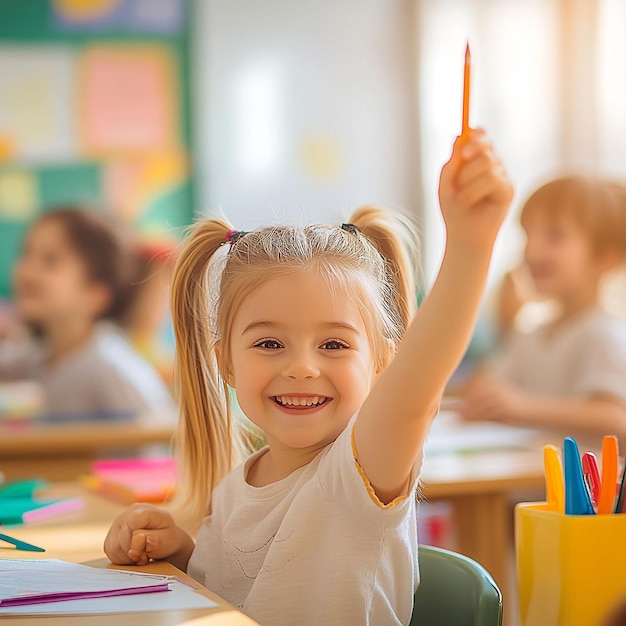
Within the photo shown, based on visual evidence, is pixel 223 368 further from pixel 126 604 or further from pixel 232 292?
pixel 126 604

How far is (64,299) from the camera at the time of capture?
2936mm

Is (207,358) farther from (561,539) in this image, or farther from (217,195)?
(217,195)

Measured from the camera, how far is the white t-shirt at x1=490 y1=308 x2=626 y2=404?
7.30 ft

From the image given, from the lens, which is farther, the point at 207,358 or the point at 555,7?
the point at 555,7

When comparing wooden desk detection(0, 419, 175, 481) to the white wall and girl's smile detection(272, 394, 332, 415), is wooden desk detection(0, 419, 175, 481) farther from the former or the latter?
the white wall

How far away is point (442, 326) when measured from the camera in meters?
0.75

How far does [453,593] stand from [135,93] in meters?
3.72

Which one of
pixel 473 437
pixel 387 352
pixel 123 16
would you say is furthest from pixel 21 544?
pixel 123 16

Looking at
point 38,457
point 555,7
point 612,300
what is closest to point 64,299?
point 38,457

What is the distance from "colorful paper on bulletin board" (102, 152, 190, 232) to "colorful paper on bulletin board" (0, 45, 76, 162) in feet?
0.68

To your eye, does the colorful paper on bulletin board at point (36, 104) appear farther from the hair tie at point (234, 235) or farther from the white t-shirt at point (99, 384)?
the hair tie at point (234, 235)

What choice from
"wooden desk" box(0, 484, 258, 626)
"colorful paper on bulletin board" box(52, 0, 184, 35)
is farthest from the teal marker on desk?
"colorful paper on bulletin board" box(52, 0, 184, 35)

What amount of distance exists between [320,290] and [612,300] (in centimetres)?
332

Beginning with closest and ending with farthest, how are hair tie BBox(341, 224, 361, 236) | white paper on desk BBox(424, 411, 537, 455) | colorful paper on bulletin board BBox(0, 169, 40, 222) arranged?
hair tie BBox(341, 224, 361, 236)
white paper on desk BBox(424, 411, 537, 455)
colorful paper on bulletin board BBox(0, 169, 40, 222)
